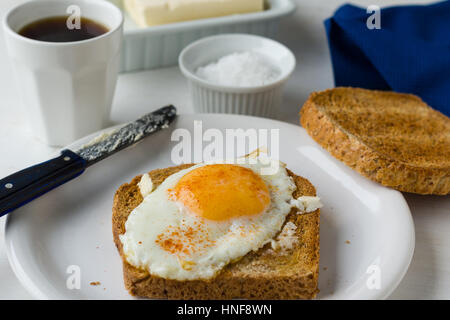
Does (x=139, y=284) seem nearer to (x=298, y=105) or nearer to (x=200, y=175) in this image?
(x=200, y=175)

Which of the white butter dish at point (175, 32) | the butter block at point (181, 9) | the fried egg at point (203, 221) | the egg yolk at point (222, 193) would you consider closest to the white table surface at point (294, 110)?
the white butter dish at point (175, 32)

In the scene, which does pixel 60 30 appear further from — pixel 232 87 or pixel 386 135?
pixel 386 135

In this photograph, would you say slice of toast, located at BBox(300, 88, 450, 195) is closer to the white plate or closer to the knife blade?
the white plate

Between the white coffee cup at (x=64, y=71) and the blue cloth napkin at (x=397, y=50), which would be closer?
the white coffee cup at (x=64, y=71)

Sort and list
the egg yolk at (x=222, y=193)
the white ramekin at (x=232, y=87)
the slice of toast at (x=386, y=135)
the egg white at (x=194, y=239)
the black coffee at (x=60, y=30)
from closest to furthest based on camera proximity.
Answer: the egg white at (x=194, y=239)
the egg yolk at (x=222, y=193)
the slice of toast at (x=386, y=135)
the black coffee at (x=60, y=30)
the white ramekin at (x=232, y=87)

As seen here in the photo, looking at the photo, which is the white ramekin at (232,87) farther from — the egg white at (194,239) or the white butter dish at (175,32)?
the egg white at (194,239)

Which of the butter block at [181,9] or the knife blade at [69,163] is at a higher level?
the butter block at [181,9]

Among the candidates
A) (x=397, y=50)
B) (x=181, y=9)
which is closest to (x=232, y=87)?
(x=181, y=9)

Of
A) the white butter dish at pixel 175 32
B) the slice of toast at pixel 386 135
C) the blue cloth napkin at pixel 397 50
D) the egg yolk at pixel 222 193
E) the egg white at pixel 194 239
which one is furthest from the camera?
the white butter dish at pixel 175 32
